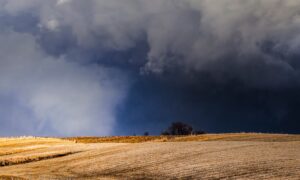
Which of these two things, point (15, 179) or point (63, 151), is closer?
point (15, 179)

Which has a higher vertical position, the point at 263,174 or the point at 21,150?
the point at 21,150

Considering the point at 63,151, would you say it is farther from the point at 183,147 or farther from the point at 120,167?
the point at 120,167

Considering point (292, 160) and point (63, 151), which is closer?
point (292, 160)

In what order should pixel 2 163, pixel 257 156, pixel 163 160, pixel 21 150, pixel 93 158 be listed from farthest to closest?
pixel 21 150 < pixel 2 163 < pixel 93 158 < pixel 163 160 < pixel 257 156

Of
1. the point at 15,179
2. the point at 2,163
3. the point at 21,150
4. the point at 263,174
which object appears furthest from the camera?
the point at 21,150

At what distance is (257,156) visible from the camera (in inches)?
1363

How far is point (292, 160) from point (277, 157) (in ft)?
5.24

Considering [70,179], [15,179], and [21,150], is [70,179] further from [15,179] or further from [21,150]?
[21,150]

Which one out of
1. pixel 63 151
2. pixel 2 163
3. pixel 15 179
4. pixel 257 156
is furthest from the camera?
pixel 63 151

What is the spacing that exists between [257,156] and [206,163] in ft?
12.0

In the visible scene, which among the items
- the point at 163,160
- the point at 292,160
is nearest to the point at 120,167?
the point at 163,160

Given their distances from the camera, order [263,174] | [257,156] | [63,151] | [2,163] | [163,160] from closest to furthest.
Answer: [263,174] → [257,156] → [163,160] → [2,163] → [63,151]

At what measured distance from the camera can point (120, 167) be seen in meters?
35.8

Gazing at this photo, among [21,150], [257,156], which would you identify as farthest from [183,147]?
[21,150]
